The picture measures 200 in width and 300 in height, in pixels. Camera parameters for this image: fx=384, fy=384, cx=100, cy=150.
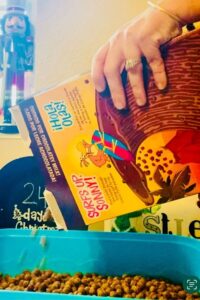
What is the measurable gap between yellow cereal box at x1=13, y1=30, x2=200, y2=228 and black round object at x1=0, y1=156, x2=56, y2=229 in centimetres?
10

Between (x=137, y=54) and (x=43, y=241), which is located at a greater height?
(x=137, y=54)

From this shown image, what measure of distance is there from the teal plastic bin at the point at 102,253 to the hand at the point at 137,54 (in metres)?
0.33

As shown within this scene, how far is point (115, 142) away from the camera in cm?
92

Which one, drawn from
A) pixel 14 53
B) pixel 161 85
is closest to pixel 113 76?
pixel 161 85

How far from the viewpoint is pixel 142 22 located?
2.99 feet

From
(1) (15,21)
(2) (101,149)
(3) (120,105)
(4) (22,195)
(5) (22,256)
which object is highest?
(1) (15,21)

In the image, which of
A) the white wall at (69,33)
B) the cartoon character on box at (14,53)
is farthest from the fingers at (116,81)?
the cartoon character on box at (14,53)

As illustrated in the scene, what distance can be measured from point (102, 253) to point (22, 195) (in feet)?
0.91

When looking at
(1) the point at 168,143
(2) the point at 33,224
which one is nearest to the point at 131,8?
(1) the point at 168,143

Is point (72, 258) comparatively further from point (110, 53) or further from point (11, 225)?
point (110, 53)

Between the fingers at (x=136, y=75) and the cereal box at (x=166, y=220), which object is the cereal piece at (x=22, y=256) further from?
the fingers at (x=136, y=75)

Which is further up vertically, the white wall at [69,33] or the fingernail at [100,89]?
the white wall at [69,33]

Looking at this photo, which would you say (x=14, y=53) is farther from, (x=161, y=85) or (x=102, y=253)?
(x=102, y=253)

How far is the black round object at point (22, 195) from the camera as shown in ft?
3.37
